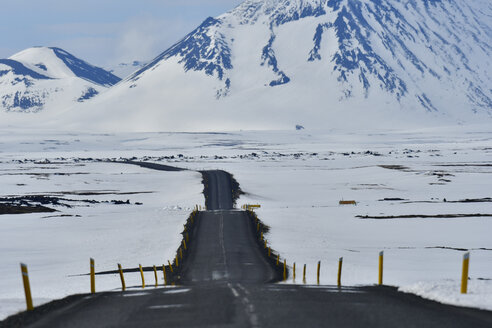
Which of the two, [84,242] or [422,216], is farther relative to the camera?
[422,216]

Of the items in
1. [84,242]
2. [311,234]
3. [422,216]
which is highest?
[422,216]

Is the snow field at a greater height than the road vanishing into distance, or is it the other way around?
the road vanishing into distance

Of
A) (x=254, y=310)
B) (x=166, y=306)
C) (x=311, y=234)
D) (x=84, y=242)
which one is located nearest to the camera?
(x=254, y=310)

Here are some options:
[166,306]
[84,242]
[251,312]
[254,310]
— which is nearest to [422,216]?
[84,242]

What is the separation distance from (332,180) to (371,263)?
265 feet

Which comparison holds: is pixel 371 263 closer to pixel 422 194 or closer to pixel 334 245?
pixel 334 245

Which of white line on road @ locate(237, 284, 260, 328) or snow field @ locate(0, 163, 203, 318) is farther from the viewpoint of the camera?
snow field @ locate(0, 163, 203, 318)

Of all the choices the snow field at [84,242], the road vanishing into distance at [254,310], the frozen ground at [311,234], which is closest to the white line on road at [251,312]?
the road vanishing into distance at [254,310]

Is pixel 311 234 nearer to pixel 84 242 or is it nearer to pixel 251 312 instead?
pixel 84 242

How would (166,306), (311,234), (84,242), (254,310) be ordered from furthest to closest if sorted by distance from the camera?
(311,234) → (84,242) → (166,306) → (254,310)

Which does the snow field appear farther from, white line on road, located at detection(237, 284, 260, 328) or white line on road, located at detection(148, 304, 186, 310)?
white line on road, located at detection(237, 284, 260, 328)

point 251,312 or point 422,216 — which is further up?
point 251,312

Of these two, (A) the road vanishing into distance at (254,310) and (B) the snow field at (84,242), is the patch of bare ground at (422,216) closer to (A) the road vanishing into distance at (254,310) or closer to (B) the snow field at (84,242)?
(B) the snow field at (84,242)

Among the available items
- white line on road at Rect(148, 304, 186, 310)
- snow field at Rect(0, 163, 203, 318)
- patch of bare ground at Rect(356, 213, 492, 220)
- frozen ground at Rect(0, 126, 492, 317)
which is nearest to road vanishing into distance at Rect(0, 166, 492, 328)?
white line on road at Rect(148, 304, 186, 310)
